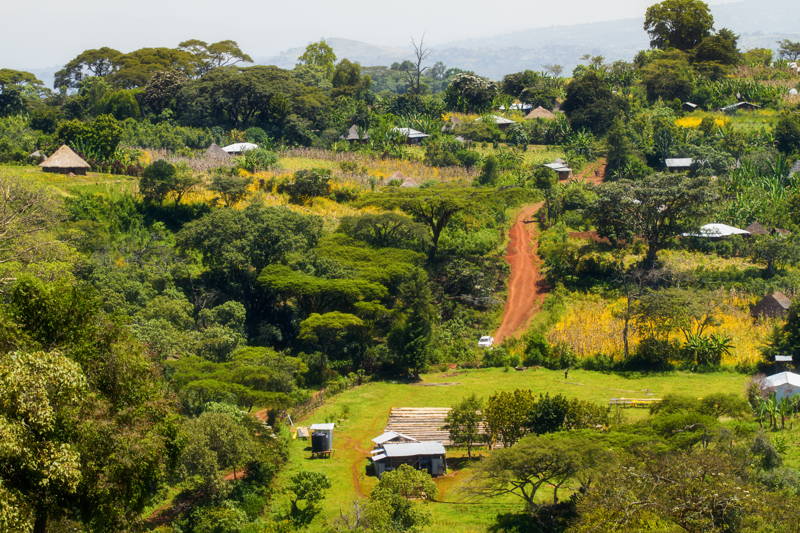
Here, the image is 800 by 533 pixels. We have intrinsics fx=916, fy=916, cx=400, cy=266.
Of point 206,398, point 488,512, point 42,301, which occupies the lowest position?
point 488,512

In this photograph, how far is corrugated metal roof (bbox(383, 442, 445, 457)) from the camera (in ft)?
104

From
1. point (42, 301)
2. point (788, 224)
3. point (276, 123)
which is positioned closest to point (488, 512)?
point (42, 301)

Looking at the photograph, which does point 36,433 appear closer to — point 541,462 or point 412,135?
point 541,462

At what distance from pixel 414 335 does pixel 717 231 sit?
21946 mm

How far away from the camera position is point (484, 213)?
57.7 meters

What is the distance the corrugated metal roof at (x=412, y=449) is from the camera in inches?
1247

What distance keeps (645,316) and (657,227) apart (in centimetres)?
976

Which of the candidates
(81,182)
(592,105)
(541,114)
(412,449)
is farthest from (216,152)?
(412,449)

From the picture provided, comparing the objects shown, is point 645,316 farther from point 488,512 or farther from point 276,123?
point 276,123

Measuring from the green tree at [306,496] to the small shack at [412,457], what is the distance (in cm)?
325

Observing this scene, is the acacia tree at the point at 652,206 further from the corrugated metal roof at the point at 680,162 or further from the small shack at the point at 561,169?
the small shack at the point at 561,169

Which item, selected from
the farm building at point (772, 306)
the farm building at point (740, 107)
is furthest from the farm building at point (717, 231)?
the farm building at point (740, 107)

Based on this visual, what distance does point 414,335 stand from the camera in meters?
41.6

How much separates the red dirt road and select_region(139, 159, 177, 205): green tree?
2054 centimetres
